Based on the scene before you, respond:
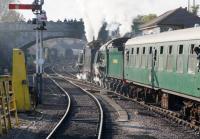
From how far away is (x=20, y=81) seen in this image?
2167 cm

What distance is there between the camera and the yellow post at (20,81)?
2152cm

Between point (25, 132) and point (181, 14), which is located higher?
point (181, 14)

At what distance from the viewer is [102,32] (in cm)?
5397

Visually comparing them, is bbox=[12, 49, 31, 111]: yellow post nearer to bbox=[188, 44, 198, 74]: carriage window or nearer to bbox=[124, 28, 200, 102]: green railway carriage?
bbox=[124, 28, 200, 102]: green railway carriage

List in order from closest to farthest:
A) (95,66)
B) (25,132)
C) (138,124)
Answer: (25,132), (138,124), (95,66)

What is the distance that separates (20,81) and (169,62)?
19.7 ft

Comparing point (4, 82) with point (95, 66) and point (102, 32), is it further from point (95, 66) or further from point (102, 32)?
point (102, 32)

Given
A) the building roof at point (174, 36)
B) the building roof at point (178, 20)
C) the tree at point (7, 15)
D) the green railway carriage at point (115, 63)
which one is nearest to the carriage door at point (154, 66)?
the building roof at point (174, 36)

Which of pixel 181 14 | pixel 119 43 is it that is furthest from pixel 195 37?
pixel 181 14

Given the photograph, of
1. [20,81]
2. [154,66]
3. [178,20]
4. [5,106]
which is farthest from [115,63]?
[178,20]

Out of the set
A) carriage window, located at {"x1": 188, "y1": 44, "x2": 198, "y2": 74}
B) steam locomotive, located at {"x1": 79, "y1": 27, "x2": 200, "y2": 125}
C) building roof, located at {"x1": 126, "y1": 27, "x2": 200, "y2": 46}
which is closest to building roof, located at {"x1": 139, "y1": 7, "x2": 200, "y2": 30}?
steam locomotive, located at {"x1": 79, "y1": 27, "x2": 200, "y2": 125}

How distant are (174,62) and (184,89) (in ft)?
4.97

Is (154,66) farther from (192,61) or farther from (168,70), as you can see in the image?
(192,61)

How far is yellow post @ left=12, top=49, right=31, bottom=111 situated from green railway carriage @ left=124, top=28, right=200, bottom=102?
17.1 ft
